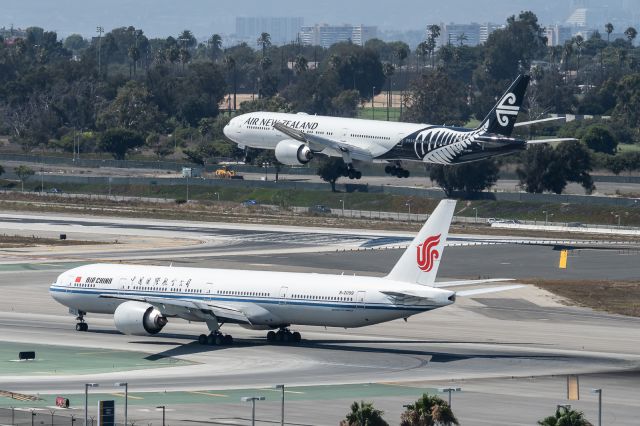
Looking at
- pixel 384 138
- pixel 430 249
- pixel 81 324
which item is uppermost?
pixel 384 138

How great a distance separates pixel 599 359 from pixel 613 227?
318 feet

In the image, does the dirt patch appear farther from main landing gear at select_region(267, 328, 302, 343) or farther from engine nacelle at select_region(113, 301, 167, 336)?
engine nacelle at select_region(113, 301, 167, 336)

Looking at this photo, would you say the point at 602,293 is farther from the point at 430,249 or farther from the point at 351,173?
the point at 351,173

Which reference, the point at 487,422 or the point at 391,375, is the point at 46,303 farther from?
the point at 487,422

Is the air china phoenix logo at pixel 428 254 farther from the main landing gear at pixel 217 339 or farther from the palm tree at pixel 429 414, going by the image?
the palm tree at pixel 429 414

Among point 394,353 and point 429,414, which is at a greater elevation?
point 429,414

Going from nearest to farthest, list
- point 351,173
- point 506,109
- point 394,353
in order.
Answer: point 394,353 → point 506,109 → point 351,173

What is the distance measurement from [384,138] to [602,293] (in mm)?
44443

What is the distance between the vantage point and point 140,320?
82250 millimetres

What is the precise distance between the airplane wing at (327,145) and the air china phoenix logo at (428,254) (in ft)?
239

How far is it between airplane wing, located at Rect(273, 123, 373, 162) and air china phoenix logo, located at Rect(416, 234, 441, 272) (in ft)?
239

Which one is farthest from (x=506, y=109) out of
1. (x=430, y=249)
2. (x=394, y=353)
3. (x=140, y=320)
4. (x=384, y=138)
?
(x=140, y=320)

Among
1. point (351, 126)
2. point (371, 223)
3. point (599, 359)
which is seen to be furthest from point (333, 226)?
point (599, 359)

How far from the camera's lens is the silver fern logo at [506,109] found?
5778 inches
